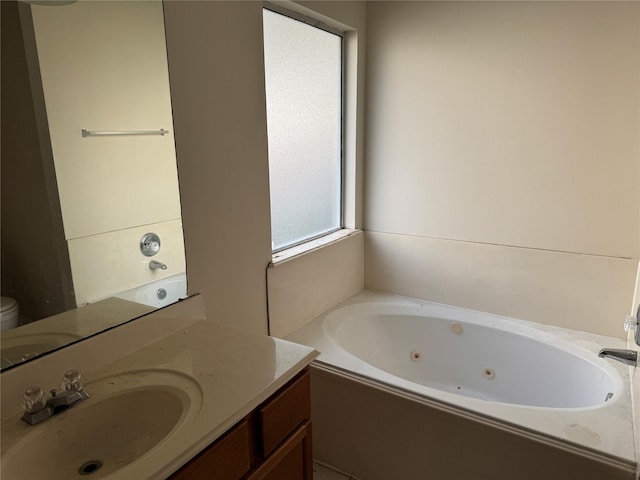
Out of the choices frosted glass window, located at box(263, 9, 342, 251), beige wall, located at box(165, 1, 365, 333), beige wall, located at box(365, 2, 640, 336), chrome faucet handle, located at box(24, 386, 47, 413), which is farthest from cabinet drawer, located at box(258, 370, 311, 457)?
beige wall, located at box(365, 2, 640, 336)

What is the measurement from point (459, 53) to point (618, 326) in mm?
1607

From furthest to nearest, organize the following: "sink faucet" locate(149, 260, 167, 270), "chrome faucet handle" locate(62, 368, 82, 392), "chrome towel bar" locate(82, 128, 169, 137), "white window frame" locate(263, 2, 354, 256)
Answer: "white window frame" locate(263, 2, 354, 256) → "sink faucet" locate(149, 260, 167, 270) → "chrome towel bar" locate(82, 128, 169, 137) → "chrome faucet handle" locate(62, 368, 82, 392)

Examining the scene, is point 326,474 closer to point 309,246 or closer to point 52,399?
point 309,246

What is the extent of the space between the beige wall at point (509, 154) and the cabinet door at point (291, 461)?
1546 mm

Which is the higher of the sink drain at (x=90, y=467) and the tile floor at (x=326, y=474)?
the sink drain at (x=90, y=467)

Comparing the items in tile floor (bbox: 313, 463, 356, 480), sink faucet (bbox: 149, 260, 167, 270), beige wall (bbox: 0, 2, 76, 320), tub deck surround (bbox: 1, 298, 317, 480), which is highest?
beige wall (bbox: 0, 2, 76, 320)

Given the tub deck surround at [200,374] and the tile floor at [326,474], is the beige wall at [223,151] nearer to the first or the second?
the tub deck surround at [200,374]

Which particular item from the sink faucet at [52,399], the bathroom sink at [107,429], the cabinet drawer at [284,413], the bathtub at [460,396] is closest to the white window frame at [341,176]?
the bathtub at [460,396]

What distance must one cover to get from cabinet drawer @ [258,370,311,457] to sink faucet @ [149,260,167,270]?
24.3 inches

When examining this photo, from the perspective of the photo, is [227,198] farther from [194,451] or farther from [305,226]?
[194,451]

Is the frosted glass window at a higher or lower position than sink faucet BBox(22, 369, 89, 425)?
higher

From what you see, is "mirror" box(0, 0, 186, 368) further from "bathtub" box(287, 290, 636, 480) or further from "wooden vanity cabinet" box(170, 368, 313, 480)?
"bathtub" box(287, 290, 636, 480)

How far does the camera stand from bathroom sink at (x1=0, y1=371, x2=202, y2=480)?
0.93 metres

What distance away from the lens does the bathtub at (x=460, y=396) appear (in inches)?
60.0
